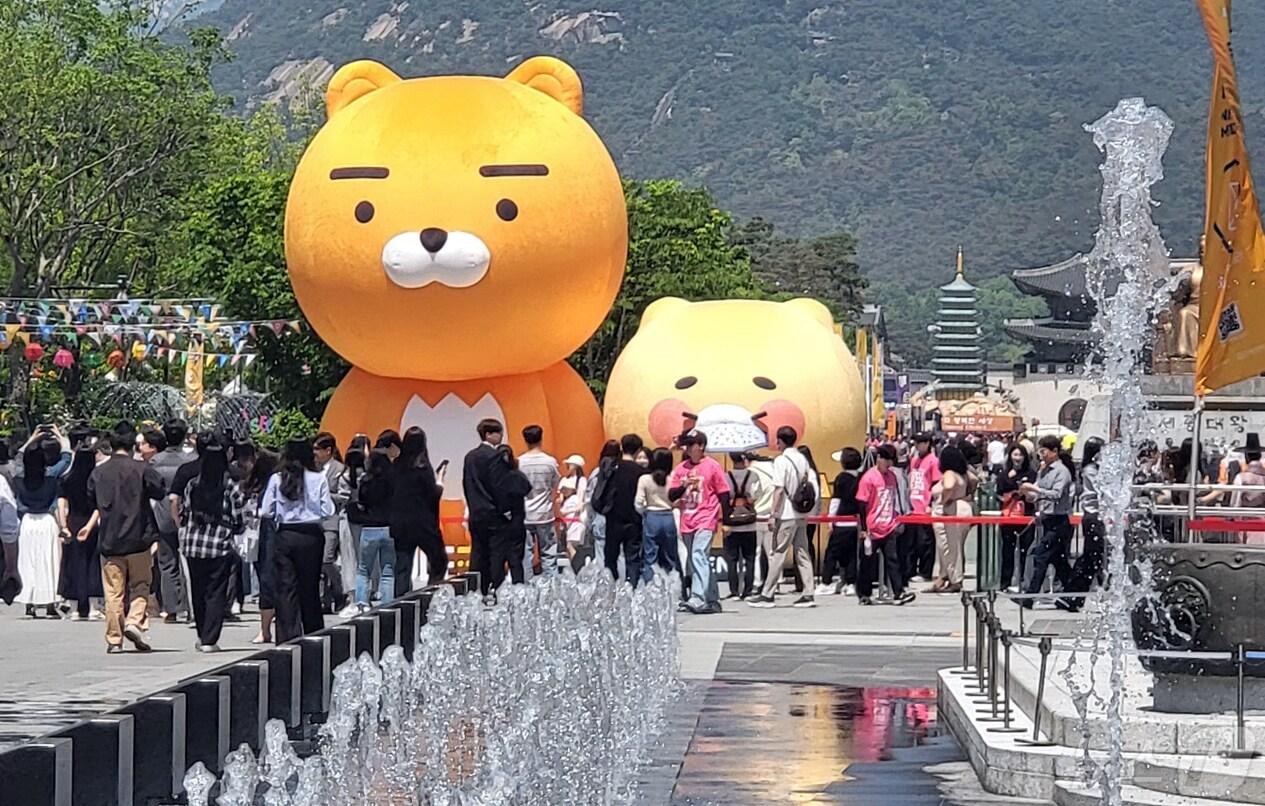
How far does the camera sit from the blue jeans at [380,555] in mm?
15242

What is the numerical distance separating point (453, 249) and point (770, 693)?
7297mm

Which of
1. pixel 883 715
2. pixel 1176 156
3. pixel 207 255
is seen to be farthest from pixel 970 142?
pixel 883 715

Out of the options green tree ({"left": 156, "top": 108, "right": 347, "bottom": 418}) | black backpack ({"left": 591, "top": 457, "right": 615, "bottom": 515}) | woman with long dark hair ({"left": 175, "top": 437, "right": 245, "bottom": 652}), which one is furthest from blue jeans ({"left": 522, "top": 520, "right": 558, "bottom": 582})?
green tree ({"left": 156, "top": 108, "right": 347, "bottom": 418})

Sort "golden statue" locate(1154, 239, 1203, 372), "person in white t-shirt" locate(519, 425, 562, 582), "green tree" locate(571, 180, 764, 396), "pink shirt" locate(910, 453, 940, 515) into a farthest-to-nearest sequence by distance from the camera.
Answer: "green tree" locate(571, 180, 764, 396)
"pink shirt" locate(910, 453, 940, 515)
"person in white t-shirt" locate(519, 425, 562, 582)
"golden statue" locate(1154, 239, 1203, 372)

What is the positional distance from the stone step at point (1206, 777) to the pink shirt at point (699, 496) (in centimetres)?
894

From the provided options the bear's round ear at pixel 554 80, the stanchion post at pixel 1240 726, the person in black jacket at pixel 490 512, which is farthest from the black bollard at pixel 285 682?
the bear's round ear at pixel 554 80

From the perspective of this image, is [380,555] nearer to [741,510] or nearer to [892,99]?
[741,510]

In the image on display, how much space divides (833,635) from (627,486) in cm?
216

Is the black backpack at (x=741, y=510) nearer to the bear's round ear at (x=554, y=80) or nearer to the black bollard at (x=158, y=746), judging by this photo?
the bear's round ear at (x=554, y=80)

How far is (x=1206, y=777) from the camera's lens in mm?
8680

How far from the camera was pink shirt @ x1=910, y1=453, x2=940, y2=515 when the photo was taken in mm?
20688

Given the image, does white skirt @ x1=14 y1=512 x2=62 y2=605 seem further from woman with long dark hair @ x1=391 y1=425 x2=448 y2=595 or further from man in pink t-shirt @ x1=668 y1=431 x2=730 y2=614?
man in pink t-shirt @ x1=668 y1=431 x2=730 y2=614

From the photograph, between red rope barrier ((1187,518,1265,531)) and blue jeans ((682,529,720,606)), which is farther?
blue jeans ((682,529,720,606))

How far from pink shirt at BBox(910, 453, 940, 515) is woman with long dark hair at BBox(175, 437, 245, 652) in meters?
7.94
